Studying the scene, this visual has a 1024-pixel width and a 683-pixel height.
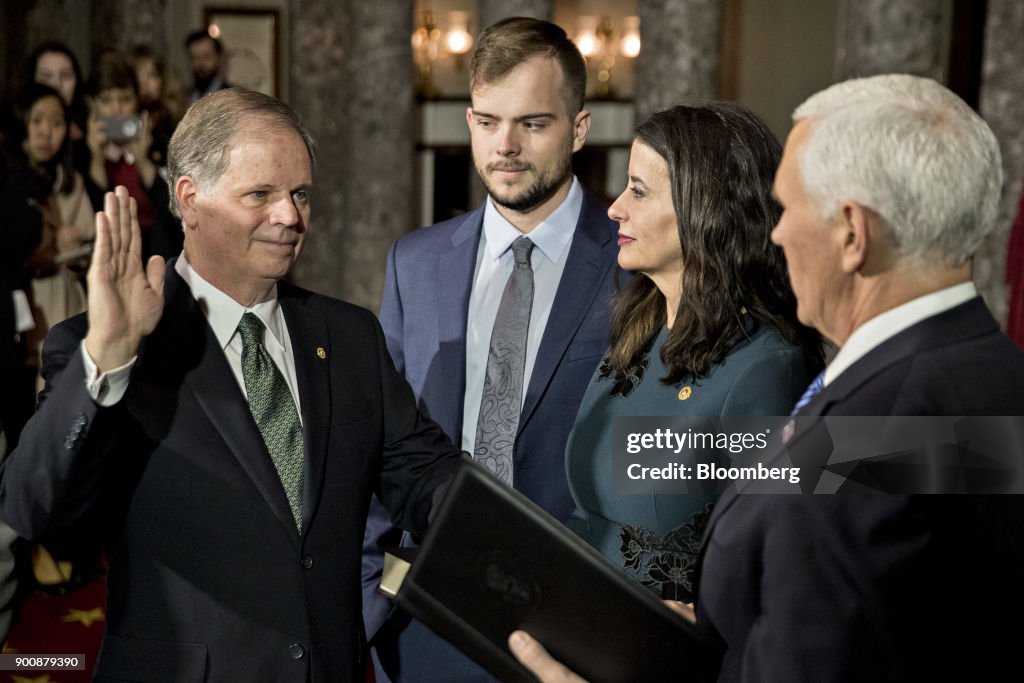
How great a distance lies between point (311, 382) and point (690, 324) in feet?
2.09

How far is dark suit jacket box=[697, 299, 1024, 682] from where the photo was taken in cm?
121

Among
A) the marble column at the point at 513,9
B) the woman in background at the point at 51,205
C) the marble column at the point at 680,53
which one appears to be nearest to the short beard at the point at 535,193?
the woman in background at the point at 51,205

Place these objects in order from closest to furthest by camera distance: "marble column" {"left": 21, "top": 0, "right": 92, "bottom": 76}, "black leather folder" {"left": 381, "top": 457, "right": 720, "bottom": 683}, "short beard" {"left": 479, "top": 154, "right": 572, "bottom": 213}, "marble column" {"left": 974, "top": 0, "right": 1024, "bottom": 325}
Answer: "black leather folder" {"left": 381, "top": 457, "right": 720, "bottom": 683} → "short beard" {"left": 479, "top": 154, "right": 572, "bottom": 213} → "marble column" {"left": 974, "top": 0, "right": 1024, "bottom": 325} → "marble column" {"left": 21, "top": 0, "right": 92, "bottom": 76}

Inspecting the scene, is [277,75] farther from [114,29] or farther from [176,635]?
[176,635]

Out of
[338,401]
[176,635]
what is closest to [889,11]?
[338,401]

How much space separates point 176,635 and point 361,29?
20.9ft

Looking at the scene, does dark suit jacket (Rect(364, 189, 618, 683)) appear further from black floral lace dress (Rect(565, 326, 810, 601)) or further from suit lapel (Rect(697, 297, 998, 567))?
suit lapel (Rect(697, 297, 998, 567))

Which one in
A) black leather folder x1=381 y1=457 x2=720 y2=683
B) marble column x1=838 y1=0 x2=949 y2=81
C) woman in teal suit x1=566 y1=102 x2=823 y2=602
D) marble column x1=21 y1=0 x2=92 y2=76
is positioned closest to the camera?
black leather folder x1=381 y1=457 x2=720 y2=683

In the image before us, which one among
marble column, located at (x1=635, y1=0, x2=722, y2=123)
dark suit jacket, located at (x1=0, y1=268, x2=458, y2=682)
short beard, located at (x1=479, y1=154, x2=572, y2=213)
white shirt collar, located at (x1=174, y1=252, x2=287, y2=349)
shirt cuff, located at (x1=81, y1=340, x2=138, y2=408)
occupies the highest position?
marble column, located at (x1=635, y1=0, x2=722, y2=123)

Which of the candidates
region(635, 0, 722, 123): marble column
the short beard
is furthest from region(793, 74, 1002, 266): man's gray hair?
region(635, 0, 722, 123): marble column

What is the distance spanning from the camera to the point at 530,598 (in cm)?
150

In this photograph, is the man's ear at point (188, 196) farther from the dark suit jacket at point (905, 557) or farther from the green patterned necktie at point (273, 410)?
the dark suit jacket at point (905, 557)

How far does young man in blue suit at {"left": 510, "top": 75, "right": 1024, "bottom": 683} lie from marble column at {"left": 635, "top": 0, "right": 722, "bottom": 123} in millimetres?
5750

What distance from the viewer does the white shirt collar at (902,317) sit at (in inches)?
50.6
